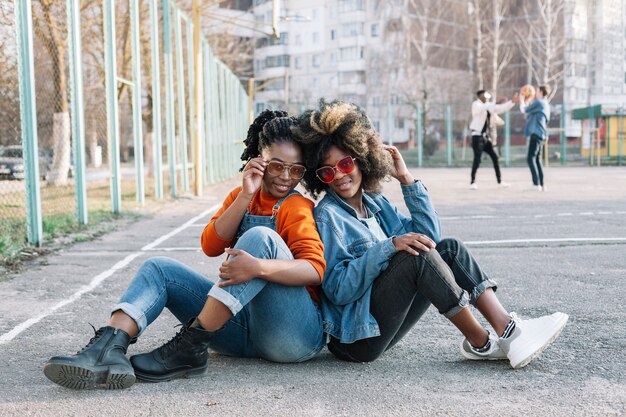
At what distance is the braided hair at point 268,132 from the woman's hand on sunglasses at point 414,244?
64cm

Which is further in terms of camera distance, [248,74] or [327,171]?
[248,74]

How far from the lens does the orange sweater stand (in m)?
3.34

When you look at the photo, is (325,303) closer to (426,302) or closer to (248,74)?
(426,302)

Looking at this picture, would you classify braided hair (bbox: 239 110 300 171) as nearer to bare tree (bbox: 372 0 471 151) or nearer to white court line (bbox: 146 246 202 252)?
white court line (bbox: 146 246 202 252)

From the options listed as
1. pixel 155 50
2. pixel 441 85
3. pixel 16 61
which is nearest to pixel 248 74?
pixel 441 85

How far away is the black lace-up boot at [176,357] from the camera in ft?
11.0

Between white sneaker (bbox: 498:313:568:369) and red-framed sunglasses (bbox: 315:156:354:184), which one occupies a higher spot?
red-framed sunglasses (bbox: 315:156:354:184)

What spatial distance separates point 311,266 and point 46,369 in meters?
1.07

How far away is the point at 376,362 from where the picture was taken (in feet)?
12.2

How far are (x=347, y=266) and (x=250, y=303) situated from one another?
1.39 feet

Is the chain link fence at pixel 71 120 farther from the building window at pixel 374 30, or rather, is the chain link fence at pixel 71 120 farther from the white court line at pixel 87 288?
the building window at pixel 374 30

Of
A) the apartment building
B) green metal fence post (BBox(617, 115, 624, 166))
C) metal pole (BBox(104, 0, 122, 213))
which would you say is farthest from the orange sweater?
the apartment building

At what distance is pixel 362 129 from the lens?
3.58 m

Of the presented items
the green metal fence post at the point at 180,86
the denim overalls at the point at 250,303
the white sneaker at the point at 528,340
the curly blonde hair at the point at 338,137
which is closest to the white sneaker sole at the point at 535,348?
the white sneaker at the point at 528,340
